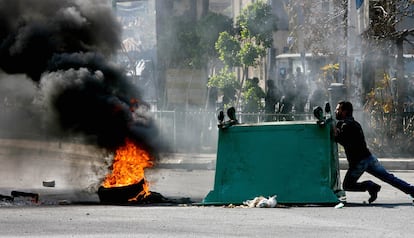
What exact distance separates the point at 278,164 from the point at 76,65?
11.4 ft

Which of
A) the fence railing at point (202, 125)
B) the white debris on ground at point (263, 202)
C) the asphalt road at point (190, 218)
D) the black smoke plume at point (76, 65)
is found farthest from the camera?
the fence railing at point (202, 125)

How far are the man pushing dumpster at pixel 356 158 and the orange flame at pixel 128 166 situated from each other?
2727 mm

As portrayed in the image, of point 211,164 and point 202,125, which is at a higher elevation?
point 202,125

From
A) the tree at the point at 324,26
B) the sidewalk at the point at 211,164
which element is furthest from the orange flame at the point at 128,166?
the tree at the point at 324,26

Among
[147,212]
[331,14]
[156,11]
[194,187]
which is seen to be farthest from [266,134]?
[156,11]

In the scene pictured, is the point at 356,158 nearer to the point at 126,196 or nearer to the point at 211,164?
the point at 126,196

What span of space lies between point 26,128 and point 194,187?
745 centimetres

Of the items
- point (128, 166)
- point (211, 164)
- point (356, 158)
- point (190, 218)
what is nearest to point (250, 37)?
point (211, 164)

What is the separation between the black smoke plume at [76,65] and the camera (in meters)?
13.2

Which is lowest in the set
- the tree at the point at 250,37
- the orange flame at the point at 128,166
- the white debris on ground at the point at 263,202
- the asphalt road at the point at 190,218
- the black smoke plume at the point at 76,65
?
the asphalt road at the point at 190,218

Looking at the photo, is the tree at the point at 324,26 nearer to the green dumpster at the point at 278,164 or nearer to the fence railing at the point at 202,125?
the fence railing at the point at 202,125

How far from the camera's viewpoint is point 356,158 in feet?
40.0

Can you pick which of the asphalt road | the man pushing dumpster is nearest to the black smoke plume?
the asphalt road

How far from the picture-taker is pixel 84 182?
55.9ft
